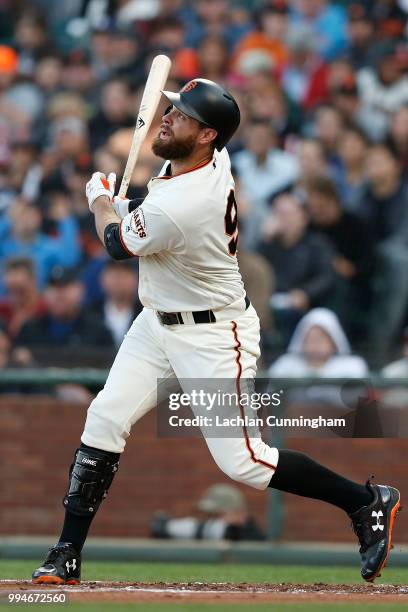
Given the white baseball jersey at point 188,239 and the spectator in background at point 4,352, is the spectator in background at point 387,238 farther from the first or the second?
the white baseball jersey at point 188,239

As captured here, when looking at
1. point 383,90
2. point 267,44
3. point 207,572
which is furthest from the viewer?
point 267,44

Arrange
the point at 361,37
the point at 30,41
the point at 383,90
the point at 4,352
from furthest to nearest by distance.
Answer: the point at 30,41, the point at 361,37, the point at 383,90, the point at 4,352

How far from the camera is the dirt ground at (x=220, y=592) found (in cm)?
482

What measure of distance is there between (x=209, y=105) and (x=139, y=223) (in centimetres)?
59

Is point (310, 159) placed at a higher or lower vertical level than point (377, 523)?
higher

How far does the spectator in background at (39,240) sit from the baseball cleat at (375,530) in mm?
5253

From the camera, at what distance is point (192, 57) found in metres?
11.7

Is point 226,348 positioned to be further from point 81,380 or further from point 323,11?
point 323,11

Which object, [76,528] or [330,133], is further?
Result: [330,133]

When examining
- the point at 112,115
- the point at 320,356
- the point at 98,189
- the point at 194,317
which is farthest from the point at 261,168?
the point at 194,317

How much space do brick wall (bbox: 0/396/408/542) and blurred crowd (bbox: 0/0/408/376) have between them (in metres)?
0.60

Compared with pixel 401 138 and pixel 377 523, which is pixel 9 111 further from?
pixel 377 523

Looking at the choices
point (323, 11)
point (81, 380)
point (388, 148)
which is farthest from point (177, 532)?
point (323, 11)

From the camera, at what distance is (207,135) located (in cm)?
534
